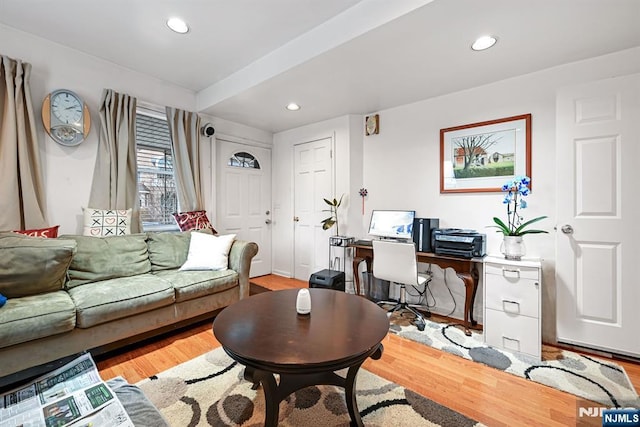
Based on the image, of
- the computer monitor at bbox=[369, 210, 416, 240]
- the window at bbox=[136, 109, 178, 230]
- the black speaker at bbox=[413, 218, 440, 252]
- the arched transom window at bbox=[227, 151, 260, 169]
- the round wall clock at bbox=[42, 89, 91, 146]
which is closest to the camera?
the round wall clock at bbox=[42, 89, 91, 146]

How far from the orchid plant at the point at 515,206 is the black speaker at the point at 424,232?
22.2 inches

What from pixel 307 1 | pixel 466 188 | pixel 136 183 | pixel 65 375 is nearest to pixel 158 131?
pixel 136 183

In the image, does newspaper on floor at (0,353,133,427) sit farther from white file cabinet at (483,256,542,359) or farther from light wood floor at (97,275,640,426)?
white file cabinet at (483,256,542,359)

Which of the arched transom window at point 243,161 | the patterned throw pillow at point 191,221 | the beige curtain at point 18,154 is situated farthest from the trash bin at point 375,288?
the beige curtain at point 18,154

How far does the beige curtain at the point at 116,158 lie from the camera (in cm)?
271

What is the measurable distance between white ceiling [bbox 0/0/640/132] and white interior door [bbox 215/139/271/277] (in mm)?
1128

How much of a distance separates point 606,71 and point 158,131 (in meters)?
4.33

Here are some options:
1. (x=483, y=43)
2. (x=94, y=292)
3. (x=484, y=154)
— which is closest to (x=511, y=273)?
(x=484, y=154)

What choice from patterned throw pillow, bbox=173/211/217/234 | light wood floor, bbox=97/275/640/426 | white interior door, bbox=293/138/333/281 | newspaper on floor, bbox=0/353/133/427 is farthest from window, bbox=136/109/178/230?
newspaper on floor, bbox=0/353/133/427

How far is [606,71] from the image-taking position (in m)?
2.15

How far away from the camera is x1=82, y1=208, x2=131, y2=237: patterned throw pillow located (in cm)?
253

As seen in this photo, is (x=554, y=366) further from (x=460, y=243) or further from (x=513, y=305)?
(x=460, y=243)

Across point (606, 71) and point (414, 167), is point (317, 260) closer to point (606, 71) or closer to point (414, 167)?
point (414, 167)

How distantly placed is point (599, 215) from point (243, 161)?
3.96 meters
